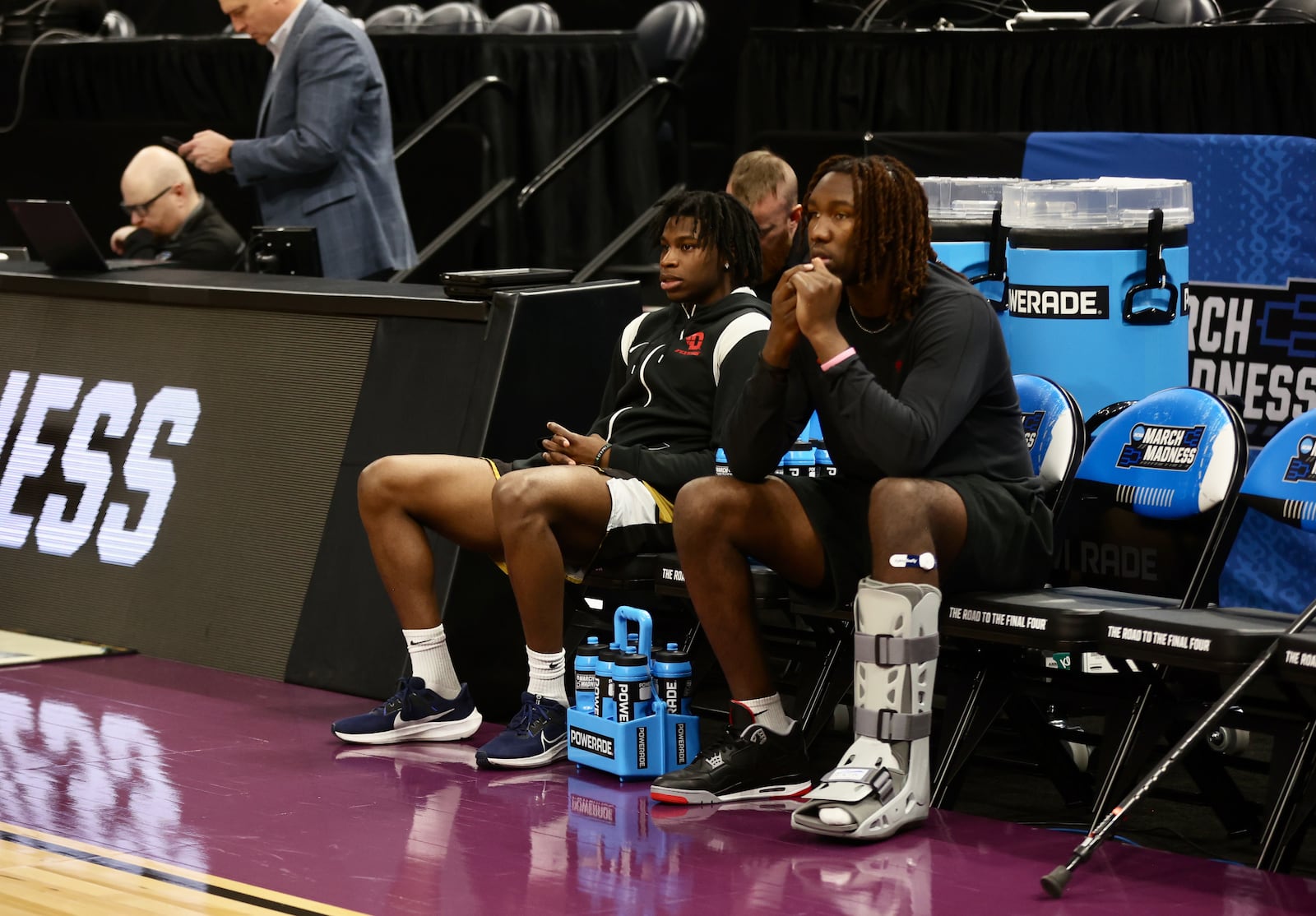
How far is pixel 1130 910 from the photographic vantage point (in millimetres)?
3365

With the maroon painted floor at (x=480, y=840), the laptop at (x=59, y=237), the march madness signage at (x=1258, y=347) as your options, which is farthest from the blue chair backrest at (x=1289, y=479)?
the laptop at (x=59, y=237)

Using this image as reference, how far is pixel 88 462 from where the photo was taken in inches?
232

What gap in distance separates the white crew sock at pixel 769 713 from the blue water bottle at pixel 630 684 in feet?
0.83

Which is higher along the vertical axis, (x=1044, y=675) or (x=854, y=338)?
(x=854, y=338)

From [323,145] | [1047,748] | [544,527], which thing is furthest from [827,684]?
[323,145]

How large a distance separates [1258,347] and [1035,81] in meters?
1.95

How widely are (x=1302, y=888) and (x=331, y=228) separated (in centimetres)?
422

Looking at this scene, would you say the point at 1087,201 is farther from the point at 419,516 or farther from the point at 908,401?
the point at 419,516

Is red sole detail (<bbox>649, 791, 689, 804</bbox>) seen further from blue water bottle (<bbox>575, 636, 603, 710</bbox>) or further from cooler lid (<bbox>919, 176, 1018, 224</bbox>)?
cooler lid (<bbox>919, 176, 1018, 224</bbox>)

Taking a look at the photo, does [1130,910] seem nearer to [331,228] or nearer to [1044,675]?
[1044,675]

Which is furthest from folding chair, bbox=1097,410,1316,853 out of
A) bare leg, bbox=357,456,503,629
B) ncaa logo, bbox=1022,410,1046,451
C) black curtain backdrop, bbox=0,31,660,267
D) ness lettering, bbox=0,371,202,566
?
black curtain backdrop, bbox=0,31,660,267

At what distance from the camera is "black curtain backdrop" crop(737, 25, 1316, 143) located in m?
6.86

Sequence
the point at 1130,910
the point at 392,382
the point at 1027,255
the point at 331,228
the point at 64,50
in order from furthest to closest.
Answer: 1. the point at 64,50
2. the point at 331,228
3. the point at 392,382
4. the point at 1027,255
5. the point at 1130,910

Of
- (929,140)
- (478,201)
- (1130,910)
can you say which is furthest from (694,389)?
(478,201)
